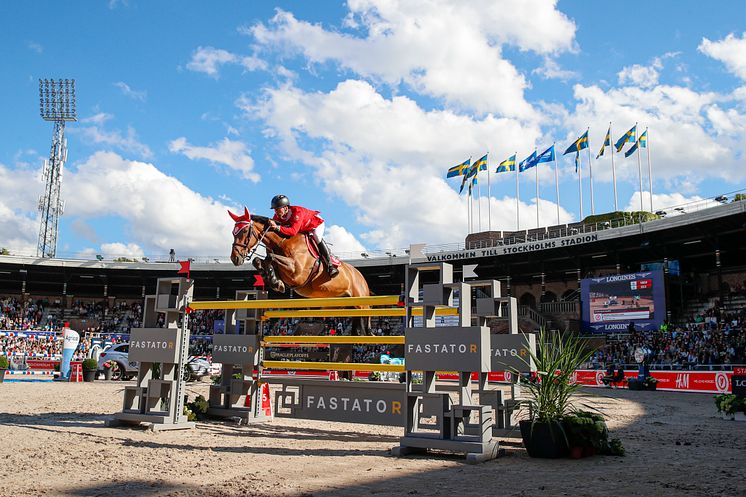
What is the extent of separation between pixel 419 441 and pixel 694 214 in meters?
26.6

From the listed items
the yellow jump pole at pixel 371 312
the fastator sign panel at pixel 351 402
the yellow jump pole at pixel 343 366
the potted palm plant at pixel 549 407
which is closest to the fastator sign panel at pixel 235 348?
the yellow jump pole at pixel 343 366

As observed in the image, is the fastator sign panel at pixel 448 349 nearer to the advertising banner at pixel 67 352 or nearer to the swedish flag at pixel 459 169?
the advertising banner at pixel 67 352

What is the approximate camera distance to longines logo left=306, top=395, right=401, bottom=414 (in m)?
7.76

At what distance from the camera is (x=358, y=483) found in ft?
18.0

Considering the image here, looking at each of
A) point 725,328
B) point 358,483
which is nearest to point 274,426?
point 358,483

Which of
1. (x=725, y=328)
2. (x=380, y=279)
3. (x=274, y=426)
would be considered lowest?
(x=274, y=426)

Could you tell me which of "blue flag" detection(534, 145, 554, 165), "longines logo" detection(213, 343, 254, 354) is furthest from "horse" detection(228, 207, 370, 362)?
"blue flag" detection(534, 145, 554, 165)

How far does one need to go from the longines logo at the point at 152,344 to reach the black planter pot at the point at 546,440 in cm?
564

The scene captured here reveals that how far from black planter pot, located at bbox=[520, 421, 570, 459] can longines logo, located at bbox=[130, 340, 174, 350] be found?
5.64 meters

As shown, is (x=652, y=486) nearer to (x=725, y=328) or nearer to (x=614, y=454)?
(x=614, y=454)

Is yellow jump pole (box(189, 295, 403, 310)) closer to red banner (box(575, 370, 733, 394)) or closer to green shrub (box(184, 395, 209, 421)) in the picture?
green shrub (box(184, 395, 209, 421))

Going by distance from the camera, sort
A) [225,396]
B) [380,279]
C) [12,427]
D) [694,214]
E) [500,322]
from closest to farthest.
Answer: [12,427]
[225,396]
[694,214]
[500,322]
[380,279]

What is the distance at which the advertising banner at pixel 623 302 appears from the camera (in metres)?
29.1

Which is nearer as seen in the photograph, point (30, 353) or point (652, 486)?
point (652, 486)
